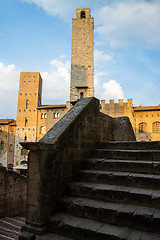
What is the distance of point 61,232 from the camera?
2.34m

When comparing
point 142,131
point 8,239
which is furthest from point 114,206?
point 142,131

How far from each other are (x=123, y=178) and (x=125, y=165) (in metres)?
0.37

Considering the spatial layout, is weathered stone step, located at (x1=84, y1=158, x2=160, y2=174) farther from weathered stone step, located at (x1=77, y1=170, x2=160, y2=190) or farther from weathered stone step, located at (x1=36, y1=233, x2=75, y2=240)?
weathered stone step, located at (x1=36, y1=233, x2=75, y2=240)

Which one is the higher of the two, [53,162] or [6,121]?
[6,121]

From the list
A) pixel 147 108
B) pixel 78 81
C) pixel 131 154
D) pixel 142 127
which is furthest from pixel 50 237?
pixel 147 108

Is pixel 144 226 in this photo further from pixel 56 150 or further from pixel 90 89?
pixel 90 89

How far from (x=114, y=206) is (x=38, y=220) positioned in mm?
1132

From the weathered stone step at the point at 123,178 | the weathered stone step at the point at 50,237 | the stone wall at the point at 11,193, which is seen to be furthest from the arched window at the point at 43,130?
the weathered stone step at the point at 50,237

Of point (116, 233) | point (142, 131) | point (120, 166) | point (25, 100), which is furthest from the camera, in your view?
point (25, 100)

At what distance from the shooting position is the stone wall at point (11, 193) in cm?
708

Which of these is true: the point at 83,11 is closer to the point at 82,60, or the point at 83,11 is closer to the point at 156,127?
the point at 82,60

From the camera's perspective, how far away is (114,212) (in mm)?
2246

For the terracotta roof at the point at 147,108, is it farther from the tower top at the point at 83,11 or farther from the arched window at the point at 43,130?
the tower top at the point at 83,11

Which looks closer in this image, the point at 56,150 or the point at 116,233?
the point at 116,233
